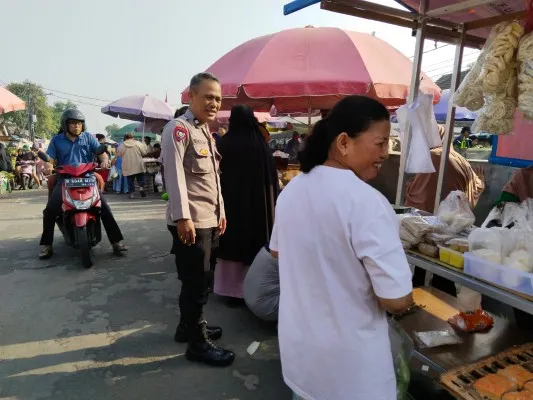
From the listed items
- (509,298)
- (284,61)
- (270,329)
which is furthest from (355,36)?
(509,298)

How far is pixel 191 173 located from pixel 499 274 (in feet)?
5.94

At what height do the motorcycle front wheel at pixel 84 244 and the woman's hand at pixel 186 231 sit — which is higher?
the woman's hand at pixel 186 231

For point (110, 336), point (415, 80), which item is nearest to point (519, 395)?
point (415, 80)

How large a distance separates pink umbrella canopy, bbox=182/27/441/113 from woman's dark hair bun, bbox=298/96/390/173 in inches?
109

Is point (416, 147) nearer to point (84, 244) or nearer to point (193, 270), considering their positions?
point (193, 270)

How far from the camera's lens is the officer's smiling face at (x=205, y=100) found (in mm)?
2570

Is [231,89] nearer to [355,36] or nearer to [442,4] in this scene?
[355,36]

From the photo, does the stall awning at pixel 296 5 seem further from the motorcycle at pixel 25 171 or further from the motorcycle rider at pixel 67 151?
the motorcycle at pixel 25 171

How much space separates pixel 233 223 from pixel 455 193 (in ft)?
6.47

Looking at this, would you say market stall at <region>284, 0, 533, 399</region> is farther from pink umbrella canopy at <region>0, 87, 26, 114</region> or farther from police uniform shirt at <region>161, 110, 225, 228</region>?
pink umbrella canopy at <region>0, 87, 26, 114</region>

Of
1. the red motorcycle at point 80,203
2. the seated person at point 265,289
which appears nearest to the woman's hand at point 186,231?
the seated person at point 265,289

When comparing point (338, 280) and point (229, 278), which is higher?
point (338, 280)

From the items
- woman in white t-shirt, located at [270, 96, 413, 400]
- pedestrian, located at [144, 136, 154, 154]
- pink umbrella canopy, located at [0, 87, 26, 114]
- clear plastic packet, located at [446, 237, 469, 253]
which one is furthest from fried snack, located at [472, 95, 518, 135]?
pedestrian, located at [144, 136, 154, 154]

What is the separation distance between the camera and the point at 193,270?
2629 mm
